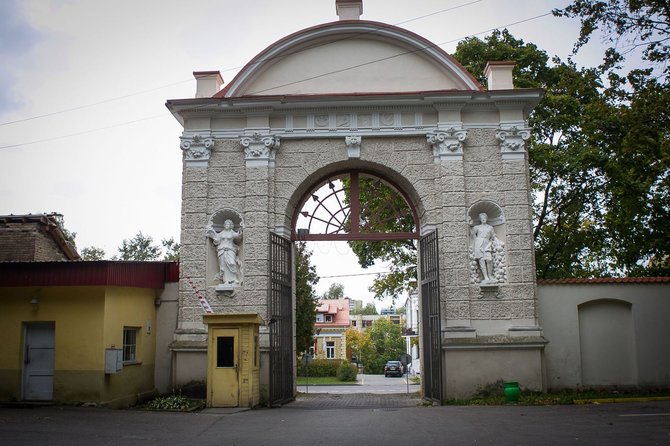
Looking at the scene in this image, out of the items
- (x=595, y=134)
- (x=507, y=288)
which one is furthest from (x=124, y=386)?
(x=595, y=134)

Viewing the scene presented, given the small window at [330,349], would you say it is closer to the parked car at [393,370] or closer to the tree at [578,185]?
the parked car at [393,370]

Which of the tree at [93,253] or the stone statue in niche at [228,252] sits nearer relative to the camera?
the stone statue in niche at [228,252]

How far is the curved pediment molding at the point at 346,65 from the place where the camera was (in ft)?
57.0

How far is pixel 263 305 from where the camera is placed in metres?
16.5

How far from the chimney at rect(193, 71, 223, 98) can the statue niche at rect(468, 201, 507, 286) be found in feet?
24.9

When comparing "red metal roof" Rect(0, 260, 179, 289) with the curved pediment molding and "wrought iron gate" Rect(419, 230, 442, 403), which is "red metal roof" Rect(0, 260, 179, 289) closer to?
the curved pediment molding

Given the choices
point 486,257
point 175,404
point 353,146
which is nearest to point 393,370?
point 486,257

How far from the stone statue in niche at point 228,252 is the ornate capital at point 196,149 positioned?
1.72 meters

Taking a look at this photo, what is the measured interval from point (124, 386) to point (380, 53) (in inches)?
421

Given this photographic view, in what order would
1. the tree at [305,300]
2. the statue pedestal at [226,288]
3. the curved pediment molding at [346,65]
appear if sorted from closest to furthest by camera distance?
the statue pedestal at [226,288] → the curved pediment molding at [346,65] → the tree at [305,300]

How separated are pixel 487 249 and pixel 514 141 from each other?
9.55 ft

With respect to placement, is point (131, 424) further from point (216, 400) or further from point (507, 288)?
point (507, 288)

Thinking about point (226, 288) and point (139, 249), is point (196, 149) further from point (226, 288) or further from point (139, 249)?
point (139, 249)

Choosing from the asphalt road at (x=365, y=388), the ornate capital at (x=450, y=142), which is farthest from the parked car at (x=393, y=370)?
the ornate capital at (x=450, y=142)
